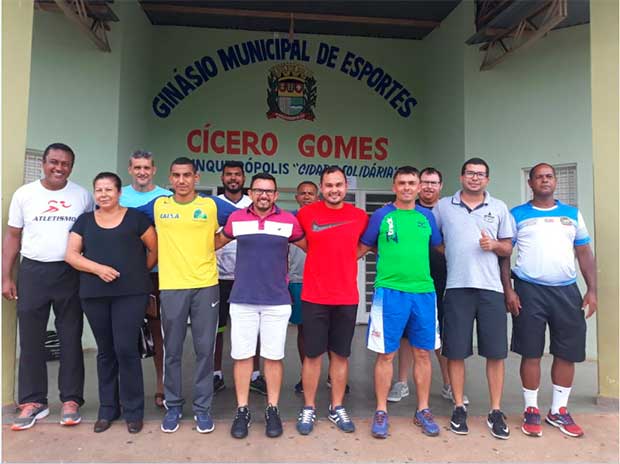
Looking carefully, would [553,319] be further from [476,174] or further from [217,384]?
[217,384]

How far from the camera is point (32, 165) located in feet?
15.4

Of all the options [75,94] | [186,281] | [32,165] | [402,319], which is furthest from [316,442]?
[75,94]

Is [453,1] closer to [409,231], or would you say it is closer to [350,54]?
[350,54]

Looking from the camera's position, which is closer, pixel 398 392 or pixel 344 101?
pixel 398 392

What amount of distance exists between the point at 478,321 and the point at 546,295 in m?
0.47

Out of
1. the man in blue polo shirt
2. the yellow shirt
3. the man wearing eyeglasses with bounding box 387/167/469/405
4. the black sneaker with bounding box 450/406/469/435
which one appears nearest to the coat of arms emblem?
the man wearing eyeglasses with bounding box 387/167/469/405

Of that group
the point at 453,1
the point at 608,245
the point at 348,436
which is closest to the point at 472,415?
the point at 348,436

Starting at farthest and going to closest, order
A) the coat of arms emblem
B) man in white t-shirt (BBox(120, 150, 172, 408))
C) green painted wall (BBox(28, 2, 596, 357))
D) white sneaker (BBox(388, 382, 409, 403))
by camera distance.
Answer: the coat of arms emblem, green painted wall (BBox(28, 2, 596, 357)), white sneaker (BBox(388, 382, 409, 403)), man in white t-shirt (BBox(120, 150, 172, 408))

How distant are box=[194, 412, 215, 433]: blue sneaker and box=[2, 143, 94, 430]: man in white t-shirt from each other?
31.1 inches

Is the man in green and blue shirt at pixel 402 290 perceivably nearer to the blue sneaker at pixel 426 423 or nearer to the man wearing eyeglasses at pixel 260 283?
the blue sneaker at pixel 426 423

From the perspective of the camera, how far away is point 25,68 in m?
3.07

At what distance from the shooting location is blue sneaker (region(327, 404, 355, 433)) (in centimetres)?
275

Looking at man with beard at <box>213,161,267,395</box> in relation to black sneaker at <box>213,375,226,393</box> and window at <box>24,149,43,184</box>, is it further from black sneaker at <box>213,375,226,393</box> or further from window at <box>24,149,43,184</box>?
window at <box>24,149,43,184</box>

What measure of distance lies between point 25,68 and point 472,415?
3973 millimetres
